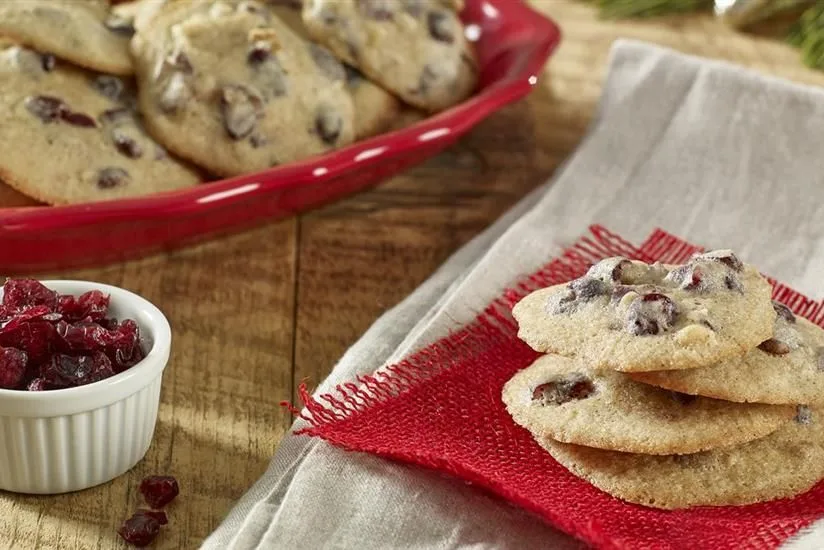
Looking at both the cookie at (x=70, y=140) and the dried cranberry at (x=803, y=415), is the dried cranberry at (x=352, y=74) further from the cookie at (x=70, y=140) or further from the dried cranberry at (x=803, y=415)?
the dried cranberry at (x=803, y=415)

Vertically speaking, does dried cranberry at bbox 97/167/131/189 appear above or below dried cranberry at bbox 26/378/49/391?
below

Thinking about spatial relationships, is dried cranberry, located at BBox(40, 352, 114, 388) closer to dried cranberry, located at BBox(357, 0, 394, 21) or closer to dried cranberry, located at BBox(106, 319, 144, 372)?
dried cranberry, located at BBox(106, 319, 144, 372)

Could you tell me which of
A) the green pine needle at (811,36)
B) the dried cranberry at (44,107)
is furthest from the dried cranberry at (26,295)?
the green pine needle at (811,36)

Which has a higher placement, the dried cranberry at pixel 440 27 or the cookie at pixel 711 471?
the cookie at pixel 711 471

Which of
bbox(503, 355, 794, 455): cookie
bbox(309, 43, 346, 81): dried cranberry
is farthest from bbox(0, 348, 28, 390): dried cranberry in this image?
bbox(309, 43, 346, 81): dried cranberry

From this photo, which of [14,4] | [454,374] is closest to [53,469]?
[454,374]

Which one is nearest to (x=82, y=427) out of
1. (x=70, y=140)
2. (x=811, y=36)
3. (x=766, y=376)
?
(x=70, y=140)
